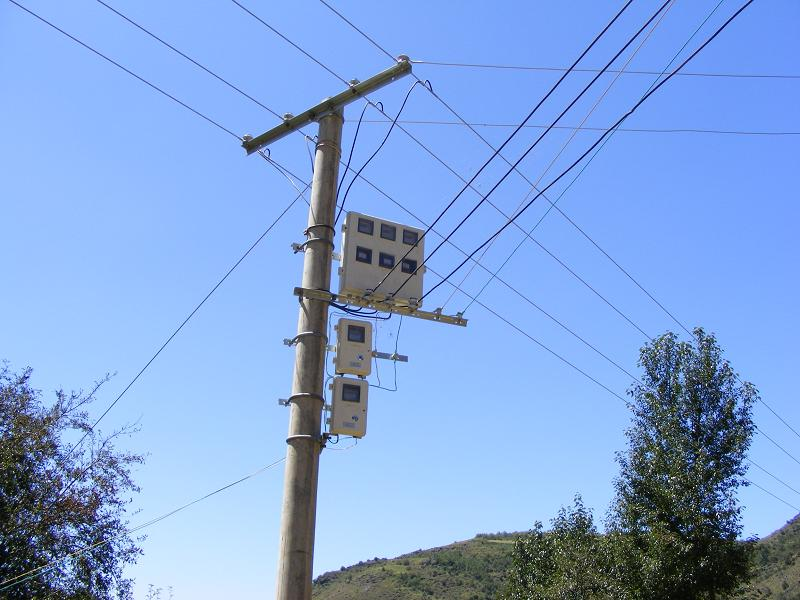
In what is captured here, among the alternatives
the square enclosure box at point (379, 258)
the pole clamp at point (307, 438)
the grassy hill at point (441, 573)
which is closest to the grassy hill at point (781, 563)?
the grassy hill at point (441, 573)

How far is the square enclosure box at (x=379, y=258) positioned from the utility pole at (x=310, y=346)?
2.37 ft

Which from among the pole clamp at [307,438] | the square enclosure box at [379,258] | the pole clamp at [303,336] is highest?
the square enclosure box at [379,258]

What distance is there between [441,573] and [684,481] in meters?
99.2

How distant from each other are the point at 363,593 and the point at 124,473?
301ft

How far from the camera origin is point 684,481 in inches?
915

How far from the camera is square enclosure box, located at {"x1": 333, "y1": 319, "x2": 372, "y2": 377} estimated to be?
11.7 metres

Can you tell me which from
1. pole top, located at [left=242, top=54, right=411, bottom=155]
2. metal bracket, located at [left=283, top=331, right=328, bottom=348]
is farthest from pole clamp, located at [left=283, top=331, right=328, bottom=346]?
pole top, located at [left=242, top=54, right=411, bottom=155]

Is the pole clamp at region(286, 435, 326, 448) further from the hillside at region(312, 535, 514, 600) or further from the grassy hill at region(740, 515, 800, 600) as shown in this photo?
the hillside at region(312, 535, 514, 600)

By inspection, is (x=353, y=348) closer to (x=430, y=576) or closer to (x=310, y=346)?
(x=310, y=346)

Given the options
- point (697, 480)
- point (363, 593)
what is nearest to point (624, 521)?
point (697, 480)

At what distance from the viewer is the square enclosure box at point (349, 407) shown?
11180 millimetres

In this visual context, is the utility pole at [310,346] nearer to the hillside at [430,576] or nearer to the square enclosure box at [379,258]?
the square enclosure box at [379,258]

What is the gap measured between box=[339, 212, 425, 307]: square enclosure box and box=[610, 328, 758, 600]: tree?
13620 millimetres

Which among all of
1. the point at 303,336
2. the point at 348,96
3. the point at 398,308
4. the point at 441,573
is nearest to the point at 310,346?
the point at 303,336
